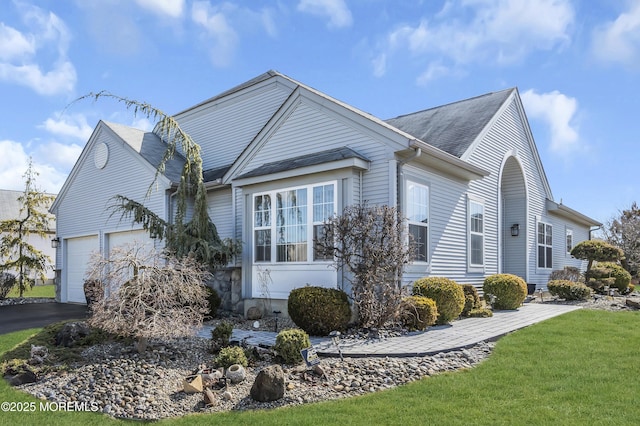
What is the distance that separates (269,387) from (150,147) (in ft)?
42.2

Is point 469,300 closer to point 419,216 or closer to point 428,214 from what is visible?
point 428,214

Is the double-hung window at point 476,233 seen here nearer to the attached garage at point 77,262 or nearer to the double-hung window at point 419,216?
the double-hung window at point 419,216

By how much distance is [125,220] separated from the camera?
15727 millimetres

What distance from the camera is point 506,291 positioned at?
39.3 ft

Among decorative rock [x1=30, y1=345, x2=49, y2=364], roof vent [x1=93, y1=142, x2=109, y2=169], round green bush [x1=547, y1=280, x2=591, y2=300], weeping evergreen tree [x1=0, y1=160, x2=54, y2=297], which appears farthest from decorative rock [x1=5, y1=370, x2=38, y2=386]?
weeping evergreen tree [x1=0, y1=160, x2=54, y2=297]

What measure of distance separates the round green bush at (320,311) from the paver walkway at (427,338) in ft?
0.79

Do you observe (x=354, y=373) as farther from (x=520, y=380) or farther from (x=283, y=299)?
(x=283, y=299)

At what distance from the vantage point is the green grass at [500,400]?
475 cm

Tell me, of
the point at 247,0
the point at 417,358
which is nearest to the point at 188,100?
the point at 247,0

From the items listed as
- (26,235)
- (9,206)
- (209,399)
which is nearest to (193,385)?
(209,399)

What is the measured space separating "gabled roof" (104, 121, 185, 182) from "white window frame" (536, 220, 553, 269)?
1232 centimetres

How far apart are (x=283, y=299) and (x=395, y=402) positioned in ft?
19.0

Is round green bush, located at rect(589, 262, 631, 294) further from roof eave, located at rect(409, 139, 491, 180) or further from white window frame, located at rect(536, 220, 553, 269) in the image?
roof eave, located at rect(409, 139, 491, 180)

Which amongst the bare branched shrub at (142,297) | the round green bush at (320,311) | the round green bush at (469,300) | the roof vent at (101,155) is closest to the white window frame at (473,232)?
the round green bush at (469,300)
